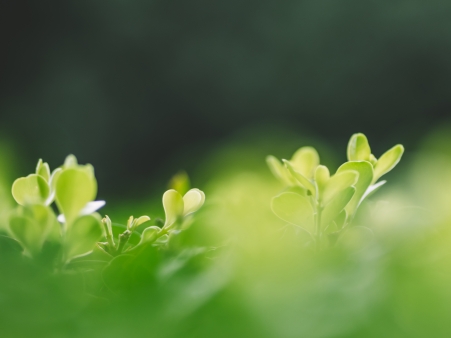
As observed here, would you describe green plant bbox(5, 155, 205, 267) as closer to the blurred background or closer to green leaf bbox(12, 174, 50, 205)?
green leaf bbox(12, 174, 50, 205)

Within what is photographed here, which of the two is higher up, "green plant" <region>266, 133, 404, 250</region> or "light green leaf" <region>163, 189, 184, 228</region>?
"light green leaf" <region>163, 189, 184, 228</region>

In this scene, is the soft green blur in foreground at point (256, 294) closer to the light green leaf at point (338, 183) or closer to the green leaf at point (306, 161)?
the light green leaf at point (338, 183)

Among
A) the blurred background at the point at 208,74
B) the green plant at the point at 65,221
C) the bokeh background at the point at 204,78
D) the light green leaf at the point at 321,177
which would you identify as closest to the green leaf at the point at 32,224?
the green plant at the point at 65,221

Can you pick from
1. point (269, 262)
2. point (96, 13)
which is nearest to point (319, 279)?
point (269, 262)

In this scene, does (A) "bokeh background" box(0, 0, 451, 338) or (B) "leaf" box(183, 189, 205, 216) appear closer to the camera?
(B) "leaf" box(183, 189, 205, 216)

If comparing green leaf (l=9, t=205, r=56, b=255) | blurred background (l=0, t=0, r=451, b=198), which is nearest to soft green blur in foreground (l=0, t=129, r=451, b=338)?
green leaf (l=9, t=205, r=56, b=255)

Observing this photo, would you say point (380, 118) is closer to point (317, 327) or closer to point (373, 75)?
point (373, 75)

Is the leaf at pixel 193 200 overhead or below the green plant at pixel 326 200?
overhead

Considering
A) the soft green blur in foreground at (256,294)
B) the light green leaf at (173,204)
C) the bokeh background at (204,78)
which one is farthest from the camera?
the bokeh background at (204,78)
